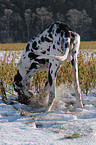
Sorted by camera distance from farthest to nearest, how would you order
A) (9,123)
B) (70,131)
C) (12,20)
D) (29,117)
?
(12,20), (29,117), (9,123), (70,131)

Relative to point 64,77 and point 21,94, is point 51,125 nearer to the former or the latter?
point 21,94

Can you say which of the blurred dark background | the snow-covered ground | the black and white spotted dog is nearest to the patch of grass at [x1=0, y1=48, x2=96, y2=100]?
the snow-covered ground

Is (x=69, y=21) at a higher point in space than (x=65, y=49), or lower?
higher

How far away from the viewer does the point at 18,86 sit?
11.6 ft

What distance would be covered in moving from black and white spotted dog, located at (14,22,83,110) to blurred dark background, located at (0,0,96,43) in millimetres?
49364

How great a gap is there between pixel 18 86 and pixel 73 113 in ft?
3.50

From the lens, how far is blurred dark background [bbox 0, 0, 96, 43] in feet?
182

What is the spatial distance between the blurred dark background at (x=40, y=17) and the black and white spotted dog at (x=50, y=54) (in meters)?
49.4

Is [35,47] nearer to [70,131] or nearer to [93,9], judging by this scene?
[70,131]

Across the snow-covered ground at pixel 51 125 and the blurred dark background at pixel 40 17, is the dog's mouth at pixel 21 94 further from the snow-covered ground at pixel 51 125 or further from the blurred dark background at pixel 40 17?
the blurred dark background at pixel 40 17


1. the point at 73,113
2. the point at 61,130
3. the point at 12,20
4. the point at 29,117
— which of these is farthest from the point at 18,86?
the point at 12,20

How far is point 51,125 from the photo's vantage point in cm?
275

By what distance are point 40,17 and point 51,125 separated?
2256 inches

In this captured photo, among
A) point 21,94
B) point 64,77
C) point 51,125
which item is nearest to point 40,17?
point 64,77
